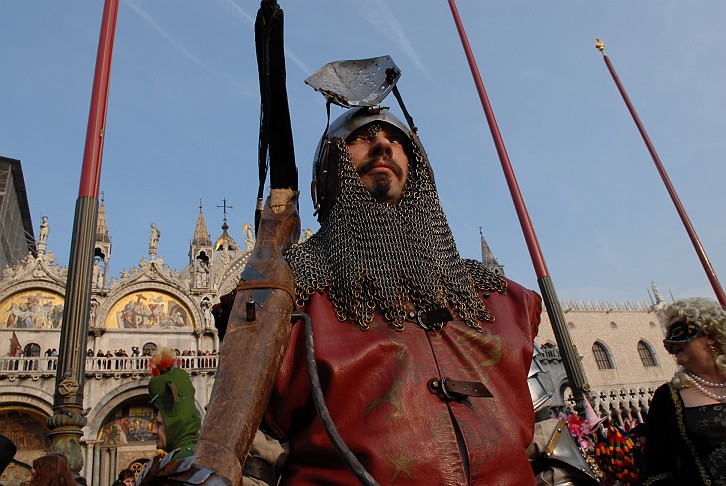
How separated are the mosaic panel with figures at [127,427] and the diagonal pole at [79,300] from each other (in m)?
13.7

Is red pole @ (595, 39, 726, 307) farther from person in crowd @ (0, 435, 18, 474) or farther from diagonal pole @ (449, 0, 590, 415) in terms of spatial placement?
person in crowd @ (0, 435, 18, 474)

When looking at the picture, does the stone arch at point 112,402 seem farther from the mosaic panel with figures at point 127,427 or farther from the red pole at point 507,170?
the red pole at point 507,170

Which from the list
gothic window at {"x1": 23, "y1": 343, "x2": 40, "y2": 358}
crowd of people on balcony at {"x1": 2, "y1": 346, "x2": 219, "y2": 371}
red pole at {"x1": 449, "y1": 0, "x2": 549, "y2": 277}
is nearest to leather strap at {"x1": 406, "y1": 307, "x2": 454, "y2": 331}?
red pole at {"x1": 449, "y1": 0, "x2": 549, "y2": 277}

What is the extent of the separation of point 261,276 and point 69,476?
2.66 m

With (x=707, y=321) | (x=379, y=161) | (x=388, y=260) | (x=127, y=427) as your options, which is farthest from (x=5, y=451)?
(x=127, y=427)

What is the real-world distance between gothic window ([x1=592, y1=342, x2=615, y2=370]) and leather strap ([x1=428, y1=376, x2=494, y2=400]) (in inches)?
1307

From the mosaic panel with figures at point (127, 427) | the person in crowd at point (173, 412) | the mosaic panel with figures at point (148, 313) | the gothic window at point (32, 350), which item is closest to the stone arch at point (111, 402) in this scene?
the mosaic panel with figures at point (127, 427)

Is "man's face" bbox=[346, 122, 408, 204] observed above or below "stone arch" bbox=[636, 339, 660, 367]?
below

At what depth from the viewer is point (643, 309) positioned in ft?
112

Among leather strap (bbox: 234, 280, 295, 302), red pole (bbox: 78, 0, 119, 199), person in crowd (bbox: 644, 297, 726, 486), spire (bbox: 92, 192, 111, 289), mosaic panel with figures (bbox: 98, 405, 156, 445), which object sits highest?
spire (bbox: 92, 192, 111, 289)

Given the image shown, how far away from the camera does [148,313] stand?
66.5 feet

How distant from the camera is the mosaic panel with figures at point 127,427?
16906 millimetres

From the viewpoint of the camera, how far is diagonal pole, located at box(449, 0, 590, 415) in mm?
8375

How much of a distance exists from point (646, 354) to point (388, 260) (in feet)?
118
